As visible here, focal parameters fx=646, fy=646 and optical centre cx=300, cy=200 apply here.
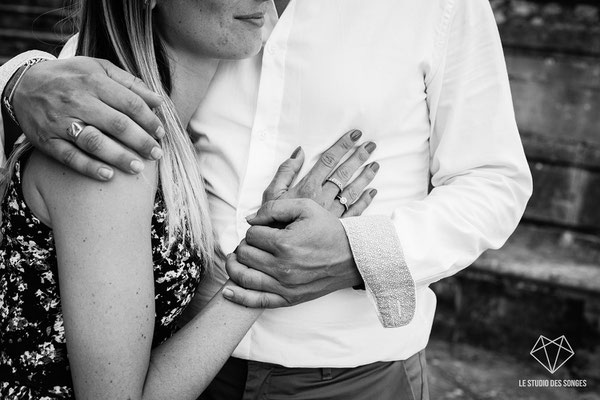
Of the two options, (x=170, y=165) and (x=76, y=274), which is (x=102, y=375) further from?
(x=170, y=165)

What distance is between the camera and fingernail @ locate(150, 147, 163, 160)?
1.32 m

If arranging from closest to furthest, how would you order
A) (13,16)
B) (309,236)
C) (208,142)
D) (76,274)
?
(76,274), (309,236), (208,142), (13,16)

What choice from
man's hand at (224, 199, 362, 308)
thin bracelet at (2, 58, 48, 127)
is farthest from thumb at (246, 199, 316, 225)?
thin bracelet at (2, 58, 48, 127)

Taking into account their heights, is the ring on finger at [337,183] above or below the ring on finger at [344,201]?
above

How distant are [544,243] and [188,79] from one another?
2801 millimetres

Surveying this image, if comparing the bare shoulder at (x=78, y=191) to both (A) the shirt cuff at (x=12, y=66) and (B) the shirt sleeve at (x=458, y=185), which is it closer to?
(A) the shirt cuff at (x=12, y=66)

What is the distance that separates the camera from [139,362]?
1.33 meters

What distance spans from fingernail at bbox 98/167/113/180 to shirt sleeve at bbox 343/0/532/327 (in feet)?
1.72

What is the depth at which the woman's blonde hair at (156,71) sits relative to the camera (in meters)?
1.47

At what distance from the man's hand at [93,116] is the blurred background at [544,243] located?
2536 millimetres

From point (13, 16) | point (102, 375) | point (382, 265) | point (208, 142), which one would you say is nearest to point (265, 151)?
point (208, 142)

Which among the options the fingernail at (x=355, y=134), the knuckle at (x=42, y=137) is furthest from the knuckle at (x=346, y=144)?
the knuckle at (x=42, y=137)

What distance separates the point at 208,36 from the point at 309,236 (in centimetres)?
53

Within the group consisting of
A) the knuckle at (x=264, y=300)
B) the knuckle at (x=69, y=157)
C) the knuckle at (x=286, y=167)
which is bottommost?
the knuckle at (x=264, y=300)
